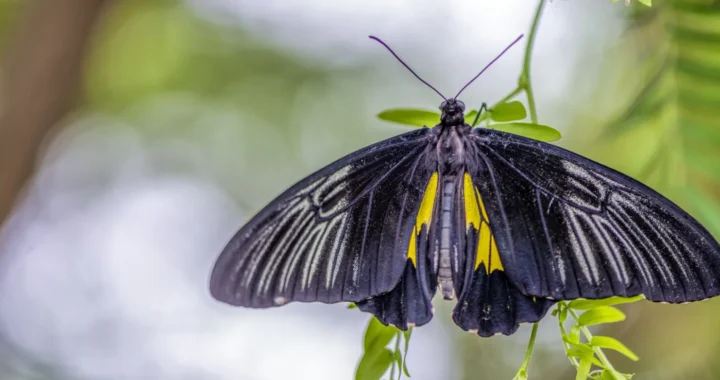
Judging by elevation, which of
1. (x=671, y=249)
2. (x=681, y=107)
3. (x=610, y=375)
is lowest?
(x=610, y=375)

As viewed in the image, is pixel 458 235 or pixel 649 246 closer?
pixel 649 246

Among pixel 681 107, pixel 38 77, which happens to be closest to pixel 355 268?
pixel 681 107

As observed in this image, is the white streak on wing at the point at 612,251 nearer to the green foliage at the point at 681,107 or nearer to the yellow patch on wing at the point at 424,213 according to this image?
the yellow patch on wing at the point at 424,213

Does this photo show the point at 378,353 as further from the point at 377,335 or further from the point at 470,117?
the point at 470,117

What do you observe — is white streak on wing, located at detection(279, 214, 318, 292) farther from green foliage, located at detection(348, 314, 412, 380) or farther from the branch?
the branch

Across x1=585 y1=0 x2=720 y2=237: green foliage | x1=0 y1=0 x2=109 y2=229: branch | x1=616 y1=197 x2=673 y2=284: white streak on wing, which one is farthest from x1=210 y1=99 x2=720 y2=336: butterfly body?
x1=0 y1=0 x2=109 y2=229: branch

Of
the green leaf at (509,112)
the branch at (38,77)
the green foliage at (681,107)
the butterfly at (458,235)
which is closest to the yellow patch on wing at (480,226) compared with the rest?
the butterfly at (458,235)
